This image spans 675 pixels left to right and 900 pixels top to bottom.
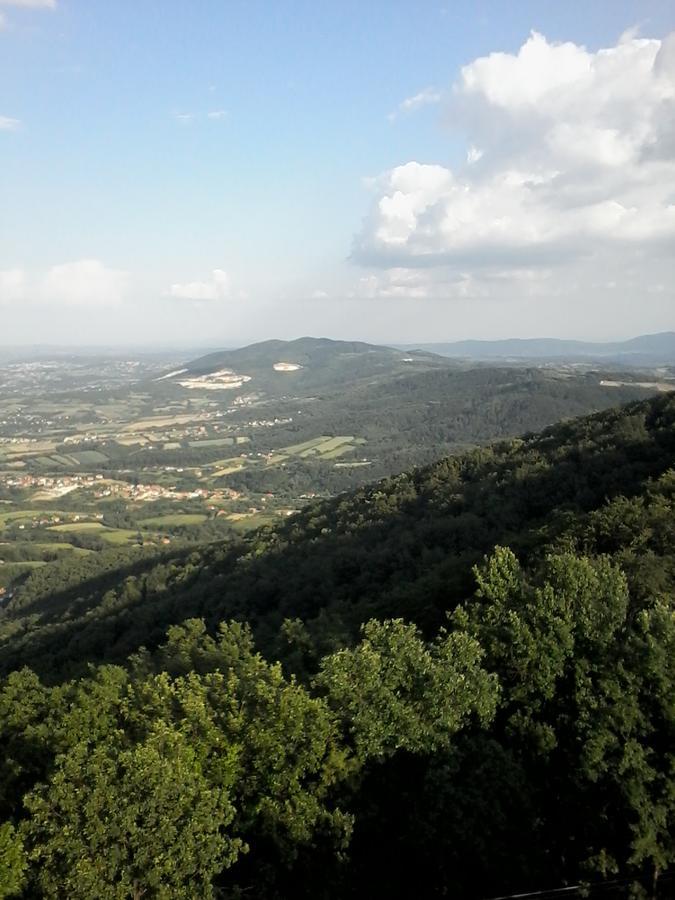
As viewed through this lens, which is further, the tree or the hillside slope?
the hillside slope

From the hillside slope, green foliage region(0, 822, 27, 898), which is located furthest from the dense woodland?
the hillside slope

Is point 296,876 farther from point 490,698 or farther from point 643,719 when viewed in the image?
point 643,719

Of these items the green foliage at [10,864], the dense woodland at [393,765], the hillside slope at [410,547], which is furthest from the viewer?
the hillside slope at [410,547]

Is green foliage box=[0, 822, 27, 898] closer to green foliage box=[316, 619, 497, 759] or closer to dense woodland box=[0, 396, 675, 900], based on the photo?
dense woodland box=[0, 396, 675, 900]

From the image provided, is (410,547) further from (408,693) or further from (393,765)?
(393,765)

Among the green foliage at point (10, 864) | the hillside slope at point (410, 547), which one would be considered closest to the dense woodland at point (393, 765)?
the green foliage at point (10, 864)

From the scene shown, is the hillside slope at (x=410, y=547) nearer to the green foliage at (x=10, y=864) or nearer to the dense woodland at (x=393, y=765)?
the dense woodland at (x=393, y=765)

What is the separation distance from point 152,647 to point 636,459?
33.3 m

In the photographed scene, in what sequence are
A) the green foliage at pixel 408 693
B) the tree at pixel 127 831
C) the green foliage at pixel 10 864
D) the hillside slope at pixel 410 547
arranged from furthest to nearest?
the hillside slope at pixel 410 547 < the green foliage at pixel 408 693 < the tree at pixel 127 831 < the green foliage at pixel 10 864

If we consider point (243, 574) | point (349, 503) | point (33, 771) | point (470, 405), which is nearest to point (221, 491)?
point (349, 503)

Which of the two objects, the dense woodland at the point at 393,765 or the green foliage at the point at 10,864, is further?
the dense woodland at the point at 393,765

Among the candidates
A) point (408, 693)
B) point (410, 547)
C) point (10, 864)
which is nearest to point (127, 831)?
point (10, 864)

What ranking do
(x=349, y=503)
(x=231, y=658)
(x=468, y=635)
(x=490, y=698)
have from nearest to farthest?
(x=490, y=698)
(x=468, y=635)
(x=231, y=658)
(x=349, y=503)

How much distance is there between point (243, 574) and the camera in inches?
1833
